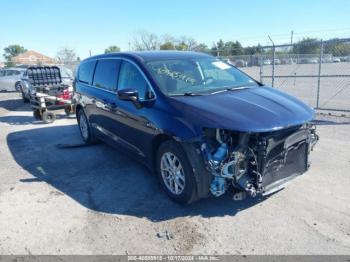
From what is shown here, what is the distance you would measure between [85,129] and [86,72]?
4.05 ft

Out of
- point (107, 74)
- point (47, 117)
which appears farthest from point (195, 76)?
point (47, 117)

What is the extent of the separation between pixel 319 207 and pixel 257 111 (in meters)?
1.41

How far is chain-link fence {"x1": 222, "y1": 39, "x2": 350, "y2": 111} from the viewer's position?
9.73 metres

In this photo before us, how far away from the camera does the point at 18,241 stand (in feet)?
11.2

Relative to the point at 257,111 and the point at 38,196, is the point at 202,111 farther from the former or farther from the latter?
the point at 38,196

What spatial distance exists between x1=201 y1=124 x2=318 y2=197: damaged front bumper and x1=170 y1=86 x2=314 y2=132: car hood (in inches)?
5.5

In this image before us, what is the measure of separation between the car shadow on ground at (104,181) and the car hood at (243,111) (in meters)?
1.12

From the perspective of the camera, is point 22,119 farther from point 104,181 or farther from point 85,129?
point 104,181

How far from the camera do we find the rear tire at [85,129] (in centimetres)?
676

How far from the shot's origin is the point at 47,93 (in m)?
10.7

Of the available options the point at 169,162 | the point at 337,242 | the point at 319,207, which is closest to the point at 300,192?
the point at 319,207

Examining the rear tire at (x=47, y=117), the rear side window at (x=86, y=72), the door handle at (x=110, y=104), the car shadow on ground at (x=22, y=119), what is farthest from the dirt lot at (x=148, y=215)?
the car shadow on ground at (x=22, y=119)

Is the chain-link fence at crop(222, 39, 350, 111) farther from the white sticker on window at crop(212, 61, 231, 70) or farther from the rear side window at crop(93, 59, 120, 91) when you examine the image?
the rear side window at crop(93, 59, 120, 91)

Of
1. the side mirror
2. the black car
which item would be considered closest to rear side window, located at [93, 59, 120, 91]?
the black car
